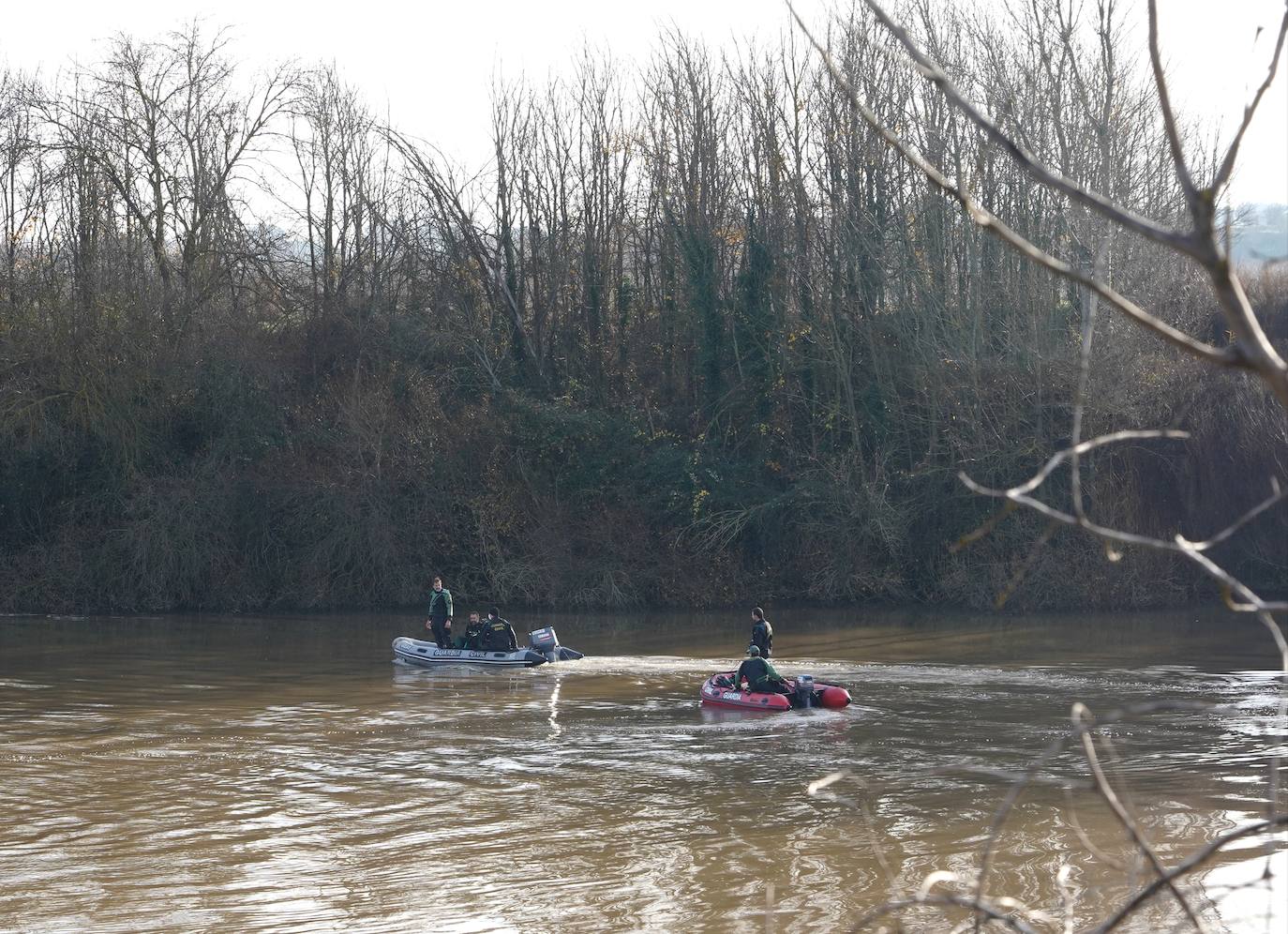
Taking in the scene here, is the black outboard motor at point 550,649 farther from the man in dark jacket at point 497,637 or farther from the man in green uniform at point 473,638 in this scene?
the man in green uniform at point 473,638

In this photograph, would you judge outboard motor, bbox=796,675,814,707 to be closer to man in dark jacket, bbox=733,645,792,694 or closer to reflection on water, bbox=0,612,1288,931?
man in dark jacket, bbox=733,645,792,694

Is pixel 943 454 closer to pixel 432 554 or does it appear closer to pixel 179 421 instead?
pixel 432 554

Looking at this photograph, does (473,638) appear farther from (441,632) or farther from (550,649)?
(550,649)

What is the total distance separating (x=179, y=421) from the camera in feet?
104

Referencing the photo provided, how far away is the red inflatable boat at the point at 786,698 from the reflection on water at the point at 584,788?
0.90 feet

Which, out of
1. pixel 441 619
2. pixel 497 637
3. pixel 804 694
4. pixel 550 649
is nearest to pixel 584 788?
pixel 804 694

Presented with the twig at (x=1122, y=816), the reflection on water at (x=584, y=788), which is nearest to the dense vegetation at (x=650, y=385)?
the reflection on water at (x=584, y=788)

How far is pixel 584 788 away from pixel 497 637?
30.5ft

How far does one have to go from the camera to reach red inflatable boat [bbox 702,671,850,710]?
55.2 ft

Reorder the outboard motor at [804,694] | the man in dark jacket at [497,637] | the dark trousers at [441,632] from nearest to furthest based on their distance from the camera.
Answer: the outboard motor at [804,694]
the man in dark jacket at [497,637]
the dark trousers at [441,632]

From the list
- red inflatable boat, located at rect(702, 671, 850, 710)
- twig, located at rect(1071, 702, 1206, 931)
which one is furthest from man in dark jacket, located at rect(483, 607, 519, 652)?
twig, located at rect(1071, 702, 1206, 931)

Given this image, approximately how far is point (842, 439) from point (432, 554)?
10035 millimetres

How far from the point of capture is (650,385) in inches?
1346

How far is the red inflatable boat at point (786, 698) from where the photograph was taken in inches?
663
